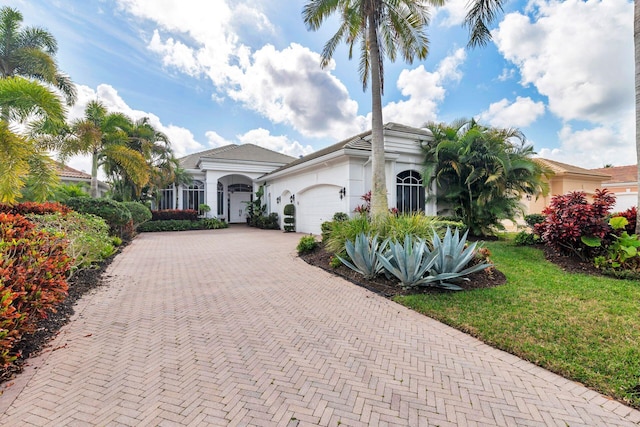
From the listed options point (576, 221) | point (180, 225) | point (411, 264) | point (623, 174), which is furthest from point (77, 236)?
point (623, 174)

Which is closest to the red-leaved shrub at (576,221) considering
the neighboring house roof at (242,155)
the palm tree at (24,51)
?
the neighboring house roof at (242,155)

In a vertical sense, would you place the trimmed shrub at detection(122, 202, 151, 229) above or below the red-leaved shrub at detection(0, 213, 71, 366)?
above

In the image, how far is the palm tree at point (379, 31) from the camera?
30.2ft

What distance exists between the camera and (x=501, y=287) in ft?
18.8

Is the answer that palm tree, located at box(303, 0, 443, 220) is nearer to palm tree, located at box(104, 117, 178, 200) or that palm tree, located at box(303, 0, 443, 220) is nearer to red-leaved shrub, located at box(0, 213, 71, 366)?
red-leaved shrub, located at box(0, 213, 71, 366)

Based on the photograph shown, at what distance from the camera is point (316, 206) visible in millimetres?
15898

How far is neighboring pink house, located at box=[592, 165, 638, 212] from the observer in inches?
825

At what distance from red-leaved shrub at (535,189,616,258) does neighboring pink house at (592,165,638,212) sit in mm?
19604

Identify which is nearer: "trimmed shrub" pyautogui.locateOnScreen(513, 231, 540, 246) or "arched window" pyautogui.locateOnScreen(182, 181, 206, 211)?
"trimmed shrub" pyautogui.locateOnScreen(513, 231, 540, 246)

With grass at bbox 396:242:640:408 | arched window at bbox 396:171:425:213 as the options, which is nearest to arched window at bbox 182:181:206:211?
arched window at bbox 396:171:425:213

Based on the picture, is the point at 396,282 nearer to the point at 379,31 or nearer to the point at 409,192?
the point at 379,31

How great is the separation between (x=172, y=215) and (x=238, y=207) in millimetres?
6749

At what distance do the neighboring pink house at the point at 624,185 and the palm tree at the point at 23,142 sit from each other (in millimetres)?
32120

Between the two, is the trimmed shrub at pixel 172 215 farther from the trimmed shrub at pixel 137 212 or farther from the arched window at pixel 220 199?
the arched window at pixel 220 199
